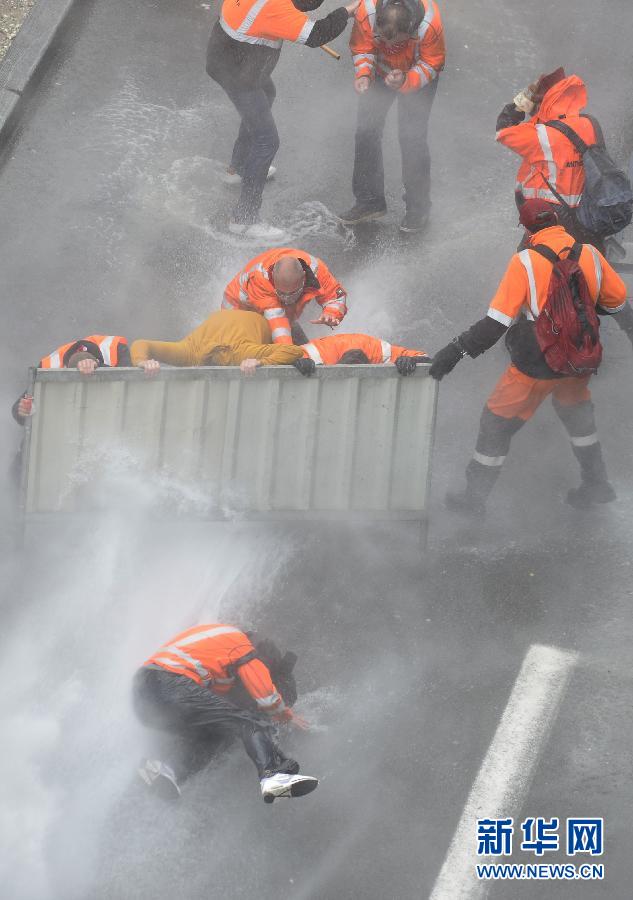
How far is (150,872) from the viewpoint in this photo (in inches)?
216

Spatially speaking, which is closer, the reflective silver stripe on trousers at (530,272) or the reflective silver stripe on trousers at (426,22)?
the reflective silver stripe on trousers at (530,272)

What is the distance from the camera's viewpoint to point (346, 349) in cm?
689

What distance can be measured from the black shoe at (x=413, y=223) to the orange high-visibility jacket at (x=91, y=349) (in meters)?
3.20

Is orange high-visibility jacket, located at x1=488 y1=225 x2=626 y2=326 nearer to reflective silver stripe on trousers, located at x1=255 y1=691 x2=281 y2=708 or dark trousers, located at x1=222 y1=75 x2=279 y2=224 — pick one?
reflective silver stripe on trousers, located at x1=255 y1=691 x2=281 y2=708

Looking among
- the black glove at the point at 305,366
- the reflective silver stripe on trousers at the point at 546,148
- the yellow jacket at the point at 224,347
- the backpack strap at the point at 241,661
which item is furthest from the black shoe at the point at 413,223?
the backpack strap at the point at 241,661

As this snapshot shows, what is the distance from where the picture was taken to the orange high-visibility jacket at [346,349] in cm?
689

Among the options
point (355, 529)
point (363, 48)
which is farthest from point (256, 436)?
point (363, 48)

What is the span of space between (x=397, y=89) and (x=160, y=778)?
5.21 m

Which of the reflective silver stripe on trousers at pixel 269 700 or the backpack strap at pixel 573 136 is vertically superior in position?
the backpack strap at pixel 573 136

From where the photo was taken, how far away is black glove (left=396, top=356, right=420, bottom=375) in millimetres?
6484

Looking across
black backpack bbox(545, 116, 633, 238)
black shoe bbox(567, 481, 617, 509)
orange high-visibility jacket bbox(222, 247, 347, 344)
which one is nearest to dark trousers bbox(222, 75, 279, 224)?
orange high-visibility jacket bbox(222, 247, 347, 344)

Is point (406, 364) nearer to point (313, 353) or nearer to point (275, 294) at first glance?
point (313, 353)

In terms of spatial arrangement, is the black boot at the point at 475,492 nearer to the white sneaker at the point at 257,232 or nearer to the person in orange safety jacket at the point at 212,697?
the person in orange safety jacket at the point at 212,697

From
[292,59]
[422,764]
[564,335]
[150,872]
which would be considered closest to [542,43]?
[292,59]
